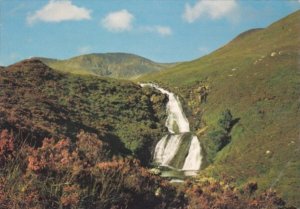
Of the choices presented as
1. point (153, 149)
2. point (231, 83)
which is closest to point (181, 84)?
point (231, 83)

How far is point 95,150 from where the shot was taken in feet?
71.5

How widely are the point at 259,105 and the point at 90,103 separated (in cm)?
2466

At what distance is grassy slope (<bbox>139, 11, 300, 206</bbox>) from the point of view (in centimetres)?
5281

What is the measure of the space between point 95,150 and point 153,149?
156ft

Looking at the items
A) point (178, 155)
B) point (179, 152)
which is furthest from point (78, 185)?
point (179, 152)

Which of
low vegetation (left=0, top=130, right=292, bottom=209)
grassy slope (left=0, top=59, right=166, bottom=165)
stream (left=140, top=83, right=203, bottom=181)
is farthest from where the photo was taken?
grassy slope (left=0, top=59, right=166, bottom=165)

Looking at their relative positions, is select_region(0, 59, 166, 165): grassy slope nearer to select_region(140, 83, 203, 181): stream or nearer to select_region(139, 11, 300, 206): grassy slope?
select_region(140, 83, 203, 181): stream

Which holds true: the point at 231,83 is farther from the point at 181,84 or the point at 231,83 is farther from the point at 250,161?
the point at 250,161

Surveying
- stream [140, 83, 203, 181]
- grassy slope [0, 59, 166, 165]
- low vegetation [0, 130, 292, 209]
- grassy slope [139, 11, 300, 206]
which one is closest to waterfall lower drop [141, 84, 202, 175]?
stream [140, 83, 203, 181]

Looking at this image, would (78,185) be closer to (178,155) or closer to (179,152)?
(178,155)

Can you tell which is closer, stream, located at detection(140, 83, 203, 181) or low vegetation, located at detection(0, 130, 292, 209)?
low vegetation, located at detection(0, 130, 292, 209)

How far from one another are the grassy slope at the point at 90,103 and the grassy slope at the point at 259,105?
25.4ft

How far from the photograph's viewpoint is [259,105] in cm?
7244

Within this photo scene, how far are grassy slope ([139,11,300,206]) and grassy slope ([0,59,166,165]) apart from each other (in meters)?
7.75
